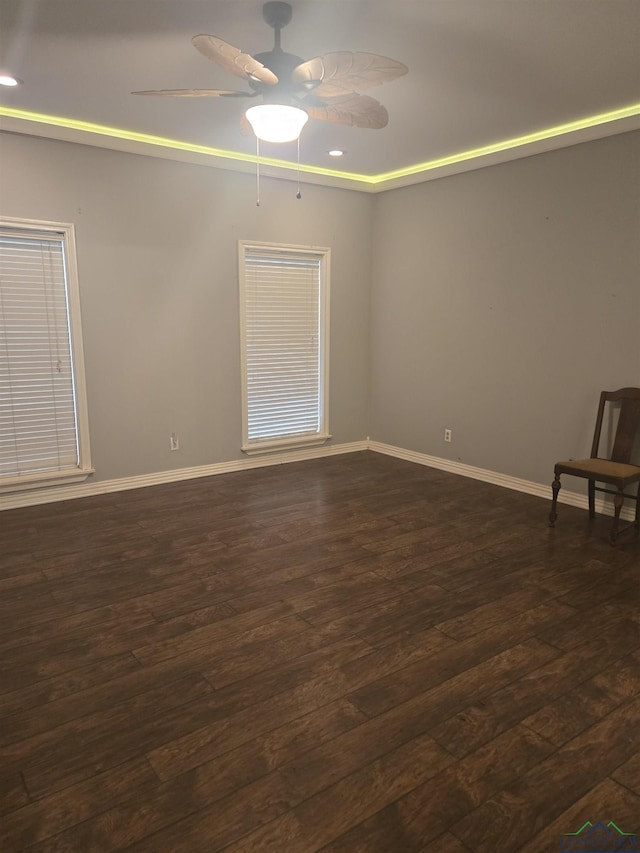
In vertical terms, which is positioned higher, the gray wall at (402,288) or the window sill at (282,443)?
the gray wall at (402,288)

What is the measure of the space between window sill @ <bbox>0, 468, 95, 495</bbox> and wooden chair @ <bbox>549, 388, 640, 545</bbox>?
3.42 m

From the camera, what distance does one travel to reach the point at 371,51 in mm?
2785

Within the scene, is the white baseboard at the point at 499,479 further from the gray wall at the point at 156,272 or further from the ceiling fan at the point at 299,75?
the ceiling fan at the point at 299,75

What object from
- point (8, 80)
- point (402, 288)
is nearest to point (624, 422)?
point (402, 288)

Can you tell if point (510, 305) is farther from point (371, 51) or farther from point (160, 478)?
point (160, 478)

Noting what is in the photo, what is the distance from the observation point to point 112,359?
14.3 ft

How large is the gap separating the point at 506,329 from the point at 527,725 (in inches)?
127

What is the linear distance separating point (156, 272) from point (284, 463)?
2.05 metres

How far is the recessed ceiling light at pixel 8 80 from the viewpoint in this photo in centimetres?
308

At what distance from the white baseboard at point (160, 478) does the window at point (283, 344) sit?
0.12 m

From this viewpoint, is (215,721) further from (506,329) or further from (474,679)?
(506,329)

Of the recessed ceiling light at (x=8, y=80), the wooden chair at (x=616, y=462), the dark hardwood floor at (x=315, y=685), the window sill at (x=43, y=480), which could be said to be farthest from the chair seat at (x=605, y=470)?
the recessed ceiling light at (x=8, y=80)

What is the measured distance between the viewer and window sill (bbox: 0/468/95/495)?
13.3 feet

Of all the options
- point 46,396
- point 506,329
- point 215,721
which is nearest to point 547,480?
point 506,329
